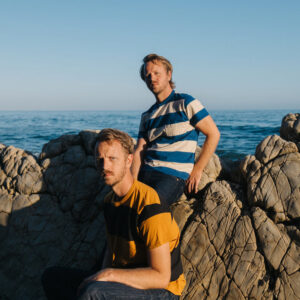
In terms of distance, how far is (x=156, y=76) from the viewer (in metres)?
3.86

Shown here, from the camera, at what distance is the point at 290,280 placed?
3217 millimetres

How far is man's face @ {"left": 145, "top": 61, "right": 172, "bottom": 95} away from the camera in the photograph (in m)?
3.84

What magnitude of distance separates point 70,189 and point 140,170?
1611mm

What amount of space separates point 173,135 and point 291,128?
6.64 feet

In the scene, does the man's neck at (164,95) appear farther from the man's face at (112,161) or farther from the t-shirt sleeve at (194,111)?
the man's face at (112,161)

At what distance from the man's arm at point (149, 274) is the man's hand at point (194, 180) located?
1687 millimetres

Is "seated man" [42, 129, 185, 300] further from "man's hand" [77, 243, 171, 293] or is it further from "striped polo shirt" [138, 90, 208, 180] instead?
"striped polo shirt" [138, 90, 208, 180]

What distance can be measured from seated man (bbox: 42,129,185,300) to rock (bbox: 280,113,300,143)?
296cm

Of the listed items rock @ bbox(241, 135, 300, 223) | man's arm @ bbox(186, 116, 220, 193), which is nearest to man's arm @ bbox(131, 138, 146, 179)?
man's arm @ bbox(186, 116, 220, 193)

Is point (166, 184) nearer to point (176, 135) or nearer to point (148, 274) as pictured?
point (176, 135)

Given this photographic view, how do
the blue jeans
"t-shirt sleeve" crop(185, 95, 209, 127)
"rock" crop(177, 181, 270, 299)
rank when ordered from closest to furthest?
1. the blue jeans
2. "rock" crop(177, 181, 270, 299)
3. "t-shirt sleeve" crop(185, 95, 209, 127)

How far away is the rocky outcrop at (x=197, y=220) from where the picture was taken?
135 inches

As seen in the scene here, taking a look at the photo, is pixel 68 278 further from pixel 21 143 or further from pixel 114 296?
pixel 21 143

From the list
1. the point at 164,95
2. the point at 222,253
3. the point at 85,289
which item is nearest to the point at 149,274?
the point at 85,289
